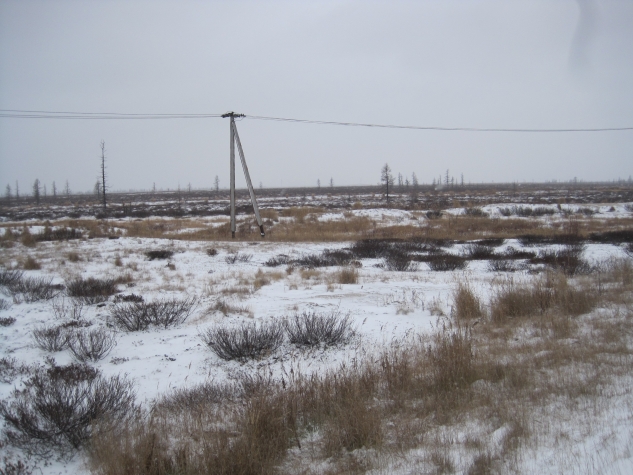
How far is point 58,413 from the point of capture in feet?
12.0

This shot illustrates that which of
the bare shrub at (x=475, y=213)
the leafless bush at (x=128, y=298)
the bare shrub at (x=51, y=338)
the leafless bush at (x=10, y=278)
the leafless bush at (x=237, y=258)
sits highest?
the bare shrub at (x=475, y=213)

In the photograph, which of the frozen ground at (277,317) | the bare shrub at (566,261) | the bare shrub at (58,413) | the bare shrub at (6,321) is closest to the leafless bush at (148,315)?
the frozen ground at (277,317)

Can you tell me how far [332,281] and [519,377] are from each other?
6.56m

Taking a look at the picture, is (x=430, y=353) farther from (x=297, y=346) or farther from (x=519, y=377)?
(x=297, y=346)

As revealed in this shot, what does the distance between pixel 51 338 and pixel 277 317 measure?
11.9 feet

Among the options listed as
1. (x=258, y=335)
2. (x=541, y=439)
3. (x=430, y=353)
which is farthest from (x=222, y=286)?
(x=541, y=439)

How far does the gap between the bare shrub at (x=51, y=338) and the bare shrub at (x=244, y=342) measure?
2.08m

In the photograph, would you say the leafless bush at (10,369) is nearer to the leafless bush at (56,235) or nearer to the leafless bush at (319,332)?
the leafless bush at (319,332)

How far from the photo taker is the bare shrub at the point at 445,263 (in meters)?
12.2

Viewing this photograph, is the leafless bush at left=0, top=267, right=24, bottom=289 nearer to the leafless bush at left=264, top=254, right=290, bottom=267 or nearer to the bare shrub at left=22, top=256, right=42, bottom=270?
the bare shrub at left=22, top=256, right=42, bottom=270

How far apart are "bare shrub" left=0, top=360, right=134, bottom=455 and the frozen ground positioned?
0.17 metres

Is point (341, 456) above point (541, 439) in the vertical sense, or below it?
Result: below

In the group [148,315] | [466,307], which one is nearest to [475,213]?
[466,307]

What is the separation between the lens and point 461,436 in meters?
3.22
